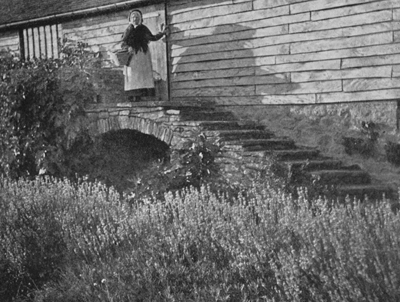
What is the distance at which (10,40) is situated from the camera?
1667cm

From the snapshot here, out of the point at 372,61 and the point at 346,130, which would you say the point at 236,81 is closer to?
the point at 346,130

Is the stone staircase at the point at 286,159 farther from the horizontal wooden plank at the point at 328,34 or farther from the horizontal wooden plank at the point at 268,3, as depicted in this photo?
the horizontal wooden plank at the point at 268,3

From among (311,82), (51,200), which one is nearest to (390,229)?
(51,200)

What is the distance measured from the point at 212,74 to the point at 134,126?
1915mm

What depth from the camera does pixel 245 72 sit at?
11914 mm

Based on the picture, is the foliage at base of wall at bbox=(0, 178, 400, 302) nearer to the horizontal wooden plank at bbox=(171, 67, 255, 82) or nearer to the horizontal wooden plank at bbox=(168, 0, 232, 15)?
the horizontal wooden plank at bbox=(171, 67, 255, 82)

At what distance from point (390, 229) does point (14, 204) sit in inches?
165

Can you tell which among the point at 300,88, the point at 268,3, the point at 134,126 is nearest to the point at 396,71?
the point at 300,88

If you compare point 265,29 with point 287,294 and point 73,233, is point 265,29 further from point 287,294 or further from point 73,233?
point 287,294

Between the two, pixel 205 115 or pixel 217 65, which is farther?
pixel 217 65

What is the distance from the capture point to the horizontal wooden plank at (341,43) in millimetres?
10141

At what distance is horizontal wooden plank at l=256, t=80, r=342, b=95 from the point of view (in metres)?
10.7

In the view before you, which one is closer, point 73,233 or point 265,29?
point 73,233

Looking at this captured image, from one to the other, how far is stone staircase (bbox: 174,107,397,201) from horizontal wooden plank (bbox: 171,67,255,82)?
2.95 feet
